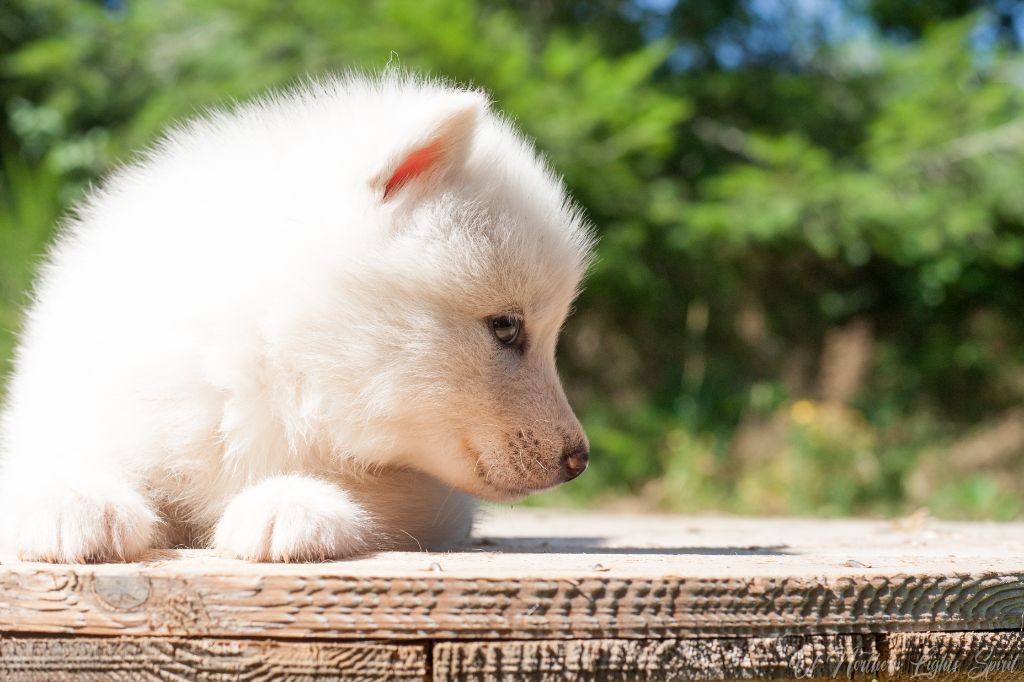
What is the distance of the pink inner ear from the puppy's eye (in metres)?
0.40

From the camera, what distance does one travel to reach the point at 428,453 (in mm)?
2461

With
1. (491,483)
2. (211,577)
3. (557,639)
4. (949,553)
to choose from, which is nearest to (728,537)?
(949,553)

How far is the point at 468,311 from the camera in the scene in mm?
2420

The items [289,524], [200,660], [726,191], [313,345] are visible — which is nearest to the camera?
[200,660]

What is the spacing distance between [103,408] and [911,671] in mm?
1807

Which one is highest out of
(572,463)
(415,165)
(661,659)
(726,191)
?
(415,165)

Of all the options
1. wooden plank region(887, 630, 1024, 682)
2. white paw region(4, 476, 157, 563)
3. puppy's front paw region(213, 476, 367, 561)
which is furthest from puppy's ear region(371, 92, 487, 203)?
wooden plank region(887, 630, 1024, 682)

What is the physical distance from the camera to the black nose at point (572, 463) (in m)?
2.53

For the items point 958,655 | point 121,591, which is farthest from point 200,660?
point 958,655

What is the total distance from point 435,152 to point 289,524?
951 mm

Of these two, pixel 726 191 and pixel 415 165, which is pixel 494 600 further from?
pixel 726 191

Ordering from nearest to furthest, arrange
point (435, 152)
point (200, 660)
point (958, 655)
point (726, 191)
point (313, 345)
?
point (200, 660), point (958, 655), point (313, 345), point (435, 152), point (726, 191)

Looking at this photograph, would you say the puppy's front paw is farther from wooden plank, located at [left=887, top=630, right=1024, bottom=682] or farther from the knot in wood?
wooden plank, located at [left=887, top=630, right=1024, bottom=682]

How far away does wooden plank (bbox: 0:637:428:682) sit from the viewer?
183cm
